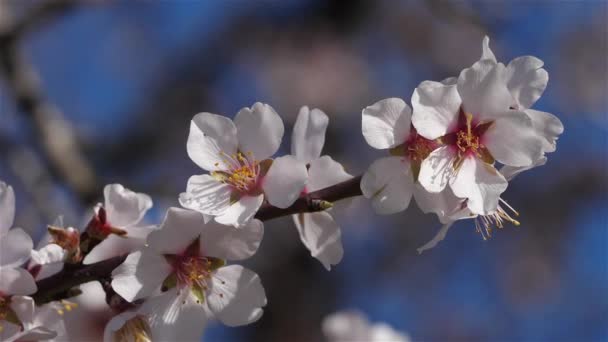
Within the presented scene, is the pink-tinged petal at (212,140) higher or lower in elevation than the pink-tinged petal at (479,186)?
higher

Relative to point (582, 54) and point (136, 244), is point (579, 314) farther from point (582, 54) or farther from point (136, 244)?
point (136, 244)

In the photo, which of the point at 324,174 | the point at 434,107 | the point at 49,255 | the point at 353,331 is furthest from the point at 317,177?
the point at 353,331

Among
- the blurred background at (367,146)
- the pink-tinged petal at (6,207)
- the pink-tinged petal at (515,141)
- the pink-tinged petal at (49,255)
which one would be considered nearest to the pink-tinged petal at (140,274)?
the pink-tinged petal at (49,255)

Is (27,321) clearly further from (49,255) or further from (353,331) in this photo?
(353,331)

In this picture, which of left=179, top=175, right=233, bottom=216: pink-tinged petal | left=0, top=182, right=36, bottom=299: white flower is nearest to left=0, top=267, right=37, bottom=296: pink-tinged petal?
left=0, top=182, right=36, bottom=299: white flower

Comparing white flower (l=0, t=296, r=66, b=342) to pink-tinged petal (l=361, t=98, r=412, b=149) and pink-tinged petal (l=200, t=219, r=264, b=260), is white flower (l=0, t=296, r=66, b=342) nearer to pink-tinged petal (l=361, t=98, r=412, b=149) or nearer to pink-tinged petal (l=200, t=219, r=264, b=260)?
pink-tinged petal (l=200, t=219, r=264, b=260)

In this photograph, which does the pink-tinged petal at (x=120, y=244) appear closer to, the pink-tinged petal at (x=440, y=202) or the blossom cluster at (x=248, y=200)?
the blossom cluster at (x=248, y=200)

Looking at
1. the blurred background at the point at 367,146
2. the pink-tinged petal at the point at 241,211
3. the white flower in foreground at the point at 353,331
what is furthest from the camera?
the blurred background at the point at 367,146
